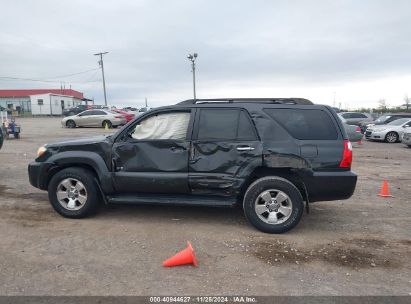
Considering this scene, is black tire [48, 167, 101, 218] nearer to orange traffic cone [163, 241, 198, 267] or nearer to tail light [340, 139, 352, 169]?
orange traffic cone [163, 241, 198, 267]

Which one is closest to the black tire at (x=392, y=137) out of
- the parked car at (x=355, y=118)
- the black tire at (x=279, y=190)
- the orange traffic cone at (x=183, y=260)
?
the parked car at (x=355, y=118)

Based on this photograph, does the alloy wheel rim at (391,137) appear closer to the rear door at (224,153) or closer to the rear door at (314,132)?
the rear door at (314,132)

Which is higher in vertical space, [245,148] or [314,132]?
[314,132]

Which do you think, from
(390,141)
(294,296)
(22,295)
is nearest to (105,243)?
(22,295)

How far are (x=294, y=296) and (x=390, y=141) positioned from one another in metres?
18.3

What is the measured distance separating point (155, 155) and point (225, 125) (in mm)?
1102

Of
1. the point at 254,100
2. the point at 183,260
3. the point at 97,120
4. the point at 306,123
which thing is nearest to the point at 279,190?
the point at 306,123

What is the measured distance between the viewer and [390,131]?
18.9 metres

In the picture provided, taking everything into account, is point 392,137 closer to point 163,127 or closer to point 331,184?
point 331,184

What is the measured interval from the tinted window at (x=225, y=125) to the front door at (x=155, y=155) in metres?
0.22

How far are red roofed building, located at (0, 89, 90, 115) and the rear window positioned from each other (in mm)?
45176

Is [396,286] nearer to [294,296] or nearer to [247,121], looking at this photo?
[294,296]

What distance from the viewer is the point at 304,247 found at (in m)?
4.40

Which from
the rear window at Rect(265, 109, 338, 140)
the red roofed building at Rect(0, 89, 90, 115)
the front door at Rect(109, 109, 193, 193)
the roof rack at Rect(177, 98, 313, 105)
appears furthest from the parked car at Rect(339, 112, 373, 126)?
the red roofed building at Rect(0, 89, 90, 115)
